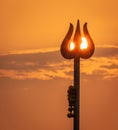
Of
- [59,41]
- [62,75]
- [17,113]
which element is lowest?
[17,113]

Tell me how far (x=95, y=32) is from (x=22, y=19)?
0.54 m

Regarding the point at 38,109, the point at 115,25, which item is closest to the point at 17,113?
the point at 38,109

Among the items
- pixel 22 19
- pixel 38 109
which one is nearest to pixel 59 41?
pixel 22 19

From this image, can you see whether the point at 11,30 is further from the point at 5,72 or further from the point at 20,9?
the point at 5,72

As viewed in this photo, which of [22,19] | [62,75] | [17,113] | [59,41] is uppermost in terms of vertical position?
[22,19]

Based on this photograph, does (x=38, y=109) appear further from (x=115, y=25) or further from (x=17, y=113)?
(x=115, y=25)

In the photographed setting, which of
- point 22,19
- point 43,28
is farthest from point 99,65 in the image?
point 22,19

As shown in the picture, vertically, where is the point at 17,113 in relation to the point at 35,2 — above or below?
below

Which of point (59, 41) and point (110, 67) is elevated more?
point (59, 41)

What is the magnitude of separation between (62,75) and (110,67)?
13.6 inches

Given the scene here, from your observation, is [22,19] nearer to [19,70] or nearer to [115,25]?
[19,70]

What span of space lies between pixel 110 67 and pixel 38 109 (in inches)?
23.2

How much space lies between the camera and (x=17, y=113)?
226 cm

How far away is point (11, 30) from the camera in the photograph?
2338mm
